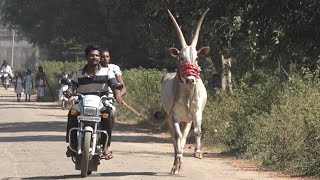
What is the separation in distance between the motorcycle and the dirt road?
1.89 feet

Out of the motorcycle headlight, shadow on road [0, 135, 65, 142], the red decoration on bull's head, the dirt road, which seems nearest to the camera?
the motorcycle headlight

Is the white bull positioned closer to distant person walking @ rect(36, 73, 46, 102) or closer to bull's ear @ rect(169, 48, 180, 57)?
bull's ear @ rect(169, 48, 180, 57)

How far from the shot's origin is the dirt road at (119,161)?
43.5ft

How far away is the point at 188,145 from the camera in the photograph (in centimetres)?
2125

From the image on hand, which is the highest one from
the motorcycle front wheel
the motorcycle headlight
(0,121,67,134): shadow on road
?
the motorcycle headlight

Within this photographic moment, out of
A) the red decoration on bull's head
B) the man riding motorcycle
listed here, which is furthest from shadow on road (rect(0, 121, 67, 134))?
the red decoration on bull's head

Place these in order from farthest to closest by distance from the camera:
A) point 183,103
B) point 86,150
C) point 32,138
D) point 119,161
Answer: point 32,138 → point 119,161 → point 183,103 → point 86,150

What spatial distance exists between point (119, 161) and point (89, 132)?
3.92 metres

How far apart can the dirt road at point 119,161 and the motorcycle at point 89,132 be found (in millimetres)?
575

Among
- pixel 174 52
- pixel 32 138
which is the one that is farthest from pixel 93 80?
pixel 32 138

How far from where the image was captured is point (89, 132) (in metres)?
11.9

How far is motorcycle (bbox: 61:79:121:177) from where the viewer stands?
11.9 meters

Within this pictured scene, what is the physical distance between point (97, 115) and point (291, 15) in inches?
219

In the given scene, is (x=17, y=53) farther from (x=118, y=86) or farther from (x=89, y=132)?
(x=89, y=132)
